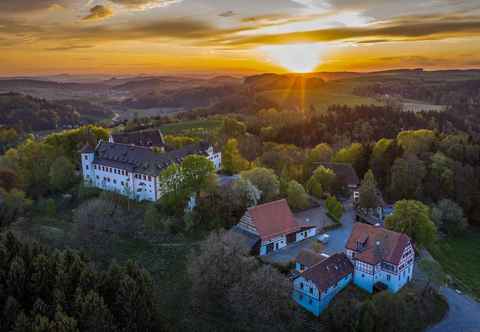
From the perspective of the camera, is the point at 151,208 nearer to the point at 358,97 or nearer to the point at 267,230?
the point at 267,230

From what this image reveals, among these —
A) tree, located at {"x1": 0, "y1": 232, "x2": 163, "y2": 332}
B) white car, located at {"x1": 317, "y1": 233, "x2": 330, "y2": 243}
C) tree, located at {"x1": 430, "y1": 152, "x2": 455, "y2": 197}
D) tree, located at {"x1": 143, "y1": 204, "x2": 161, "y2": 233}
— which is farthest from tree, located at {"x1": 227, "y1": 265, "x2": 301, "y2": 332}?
tree, located at {"x1": 430, "y1": 152, "x2": 455, "y2": 197}

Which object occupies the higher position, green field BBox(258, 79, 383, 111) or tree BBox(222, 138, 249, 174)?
green field BBox(258, 79, 383, 111)

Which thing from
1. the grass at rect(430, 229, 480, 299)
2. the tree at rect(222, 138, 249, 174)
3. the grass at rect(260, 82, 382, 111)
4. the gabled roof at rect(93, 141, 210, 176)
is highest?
the grass at rect(260, 82, 382, 111)

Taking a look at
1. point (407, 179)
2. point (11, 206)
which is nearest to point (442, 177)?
point (407, 179)

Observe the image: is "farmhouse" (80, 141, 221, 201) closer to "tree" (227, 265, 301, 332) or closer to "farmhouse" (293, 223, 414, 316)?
"tree" (227, 265, 301, 332)

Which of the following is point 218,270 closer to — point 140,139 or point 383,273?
point 383,273

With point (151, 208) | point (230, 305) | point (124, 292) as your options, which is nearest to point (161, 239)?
point (151, 208)

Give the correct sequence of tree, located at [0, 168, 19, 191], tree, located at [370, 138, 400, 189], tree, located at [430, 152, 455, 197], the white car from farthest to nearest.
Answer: tree, located at [370, 138, 400, 189] < tree, located at [430, 152, 455, 197] < tree, located at [0, 168, 19, 191] < the white car
